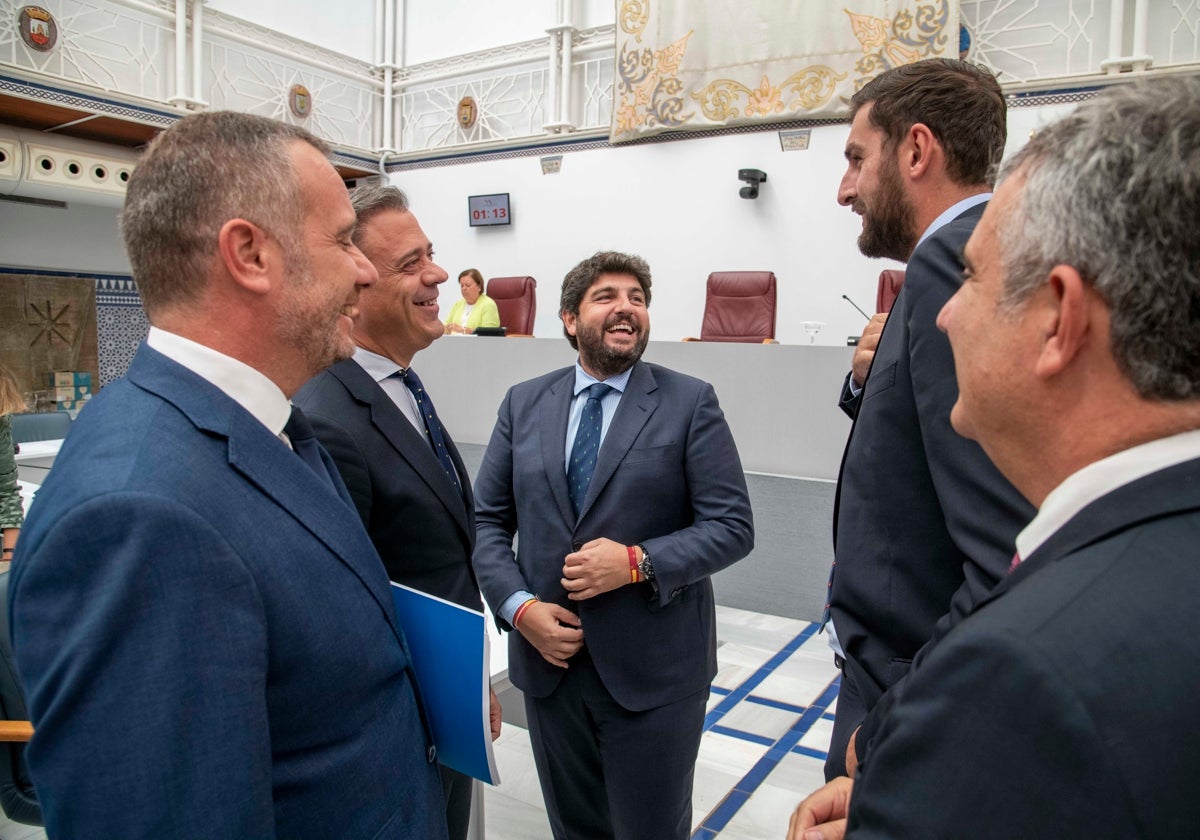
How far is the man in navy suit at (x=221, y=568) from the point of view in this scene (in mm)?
768

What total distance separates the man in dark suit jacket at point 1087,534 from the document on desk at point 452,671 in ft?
1.89

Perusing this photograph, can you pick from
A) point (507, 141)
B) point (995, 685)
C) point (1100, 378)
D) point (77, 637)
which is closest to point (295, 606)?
point (77, 637)

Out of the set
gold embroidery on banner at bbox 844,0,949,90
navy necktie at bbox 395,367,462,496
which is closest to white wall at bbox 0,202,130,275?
gold embroidery on banner at bbox 844,0,949,90

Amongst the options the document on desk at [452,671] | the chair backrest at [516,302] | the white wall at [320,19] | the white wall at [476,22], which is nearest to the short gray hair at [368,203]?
the document on desk at [452,671]

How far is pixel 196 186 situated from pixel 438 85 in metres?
10.5

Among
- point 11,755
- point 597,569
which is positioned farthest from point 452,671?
point 11,755

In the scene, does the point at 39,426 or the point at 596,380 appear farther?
the point at 39,426

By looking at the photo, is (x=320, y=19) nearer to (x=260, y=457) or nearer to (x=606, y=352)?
(x=606, y=352)

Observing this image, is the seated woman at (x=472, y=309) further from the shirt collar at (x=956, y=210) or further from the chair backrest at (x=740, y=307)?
the shirt collar at (x=956, y=210)

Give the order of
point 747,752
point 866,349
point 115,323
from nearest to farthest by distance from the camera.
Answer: point 866,349, point 747,752, point 115,323

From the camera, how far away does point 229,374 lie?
0.99 m

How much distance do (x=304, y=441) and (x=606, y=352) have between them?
1.03 metres

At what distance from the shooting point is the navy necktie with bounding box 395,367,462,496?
1722mm

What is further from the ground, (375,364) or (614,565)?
(375,364)
